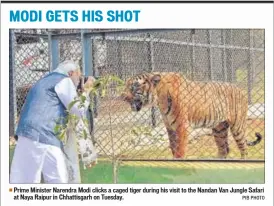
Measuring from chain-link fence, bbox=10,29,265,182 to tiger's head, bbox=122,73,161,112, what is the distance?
0.04 m

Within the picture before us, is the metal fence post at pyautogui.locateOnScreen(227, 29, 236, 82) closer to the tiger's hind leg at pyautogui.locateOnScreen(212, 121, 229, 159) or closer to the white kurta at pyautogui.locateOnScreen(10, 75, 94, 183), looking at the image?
the tiger's hind leg at pyautogui.locateOnScreen(212, 121, 229, 159)

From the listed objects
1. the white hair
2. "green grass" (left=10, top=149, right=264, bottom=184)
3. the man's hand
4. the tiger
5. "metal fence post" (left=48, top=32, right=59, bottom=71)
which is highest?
"metal fence post" (left=48, top=32, right=59, bottom=71)

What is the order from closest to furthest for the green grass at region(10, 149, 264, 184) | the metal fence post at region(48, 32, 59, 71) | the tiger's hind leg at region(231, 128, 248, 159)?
the green grass at region(10, 149, 264, 184) → the tiger's hind leg at region(231, 128, 248, 159) → the metal fence post at region(48, 32, 59, 71)

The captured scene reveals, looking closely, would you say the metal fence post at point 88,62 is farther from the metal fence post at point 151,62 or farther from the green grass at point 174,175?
the metal fence post at point 151,62

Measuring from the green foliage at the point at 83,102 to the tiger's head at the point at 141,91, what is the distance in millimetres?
79

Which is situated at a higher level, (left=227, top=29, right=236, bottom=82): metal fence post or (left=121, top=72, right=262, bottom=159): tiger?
(left=227, top=29, right=236, bottom=82): metal fence post

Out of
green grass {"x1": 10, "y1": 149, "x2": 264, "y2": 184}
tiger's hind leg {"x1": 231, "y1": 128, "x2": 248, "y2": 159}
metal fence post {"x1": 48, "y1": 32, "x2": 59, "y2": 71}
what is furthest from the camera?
metal fence post {"x1": 48, "y1": 32, "x2": 59, "y2": 71}

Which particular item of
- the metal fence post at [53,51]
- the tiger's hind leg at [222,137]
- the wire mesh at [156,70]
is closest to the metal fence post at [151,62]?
the wire mesh at [156,70]

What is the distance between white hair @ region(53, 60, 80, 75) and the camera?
4977 millimetres

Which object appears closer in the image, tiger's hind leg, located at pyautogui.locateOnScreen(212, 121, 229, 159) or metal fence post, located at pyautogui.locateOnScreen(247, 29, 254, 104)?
metal fence post, located at pyautogui.locateOnScreen(247, 29, 254, 104)

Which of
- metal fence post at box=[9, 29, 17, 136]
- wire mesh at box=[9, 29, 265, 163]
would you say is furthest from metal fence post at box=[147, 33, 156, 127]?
metal fence post at box=[9, 29, 17, 136]

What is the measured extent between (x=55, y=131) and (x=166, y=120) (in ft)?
2.65
